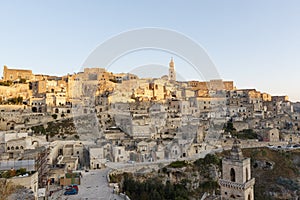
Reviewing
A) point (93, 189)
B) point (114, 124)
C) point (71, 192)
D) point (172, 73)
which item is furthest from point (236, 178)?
point (172, 73)

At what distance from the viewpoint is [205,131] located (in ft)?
95.4

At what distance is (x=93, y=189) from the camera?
1438 centimetres

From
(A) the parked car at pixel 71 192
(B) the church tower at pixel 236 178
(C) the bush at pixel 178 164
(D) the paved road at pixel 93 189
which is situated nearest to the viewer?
(B) the church tower at pixel 236 178

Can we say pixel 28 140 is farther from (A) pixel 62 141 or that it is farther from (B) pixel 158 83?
(B) pixel 158 83

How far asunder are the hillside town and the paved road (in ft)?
2.75

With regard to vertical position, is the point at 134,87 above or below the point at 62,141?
above

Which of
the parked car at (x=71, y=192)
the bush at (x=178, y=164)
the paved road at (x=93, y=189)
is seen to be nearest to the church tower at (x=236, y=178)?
the paved road at (x=93, y=189)

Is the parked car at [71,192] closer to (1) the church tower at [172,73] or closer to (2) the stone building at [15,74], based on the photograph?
(2) the stone building at [15,74]

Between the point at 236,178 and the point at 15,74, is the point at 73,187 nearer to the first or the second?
the point at 236,178

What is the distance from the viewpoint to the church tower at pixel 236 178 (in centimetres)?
1139

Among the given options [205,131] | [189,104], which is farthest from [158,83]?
[205,131]

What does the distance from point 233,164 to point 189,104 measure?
2523 centimetres

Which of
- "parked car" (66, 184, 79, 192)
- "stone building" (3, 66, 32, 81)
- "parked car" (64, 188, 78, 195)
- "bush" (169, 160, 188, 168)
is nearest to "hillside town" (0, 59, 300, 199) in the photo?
"stone building" (3, 66, 32, 81)

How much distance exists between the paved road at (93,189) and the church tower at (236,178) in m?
5.60
